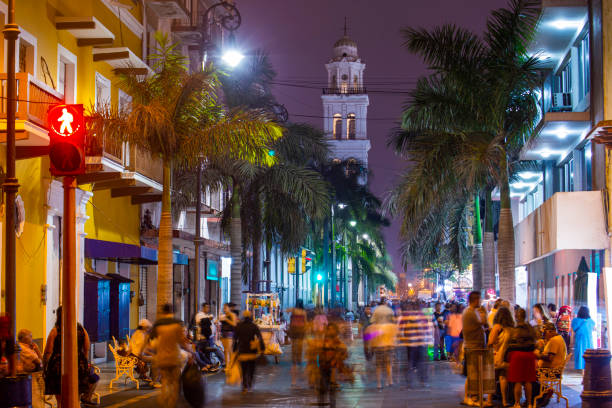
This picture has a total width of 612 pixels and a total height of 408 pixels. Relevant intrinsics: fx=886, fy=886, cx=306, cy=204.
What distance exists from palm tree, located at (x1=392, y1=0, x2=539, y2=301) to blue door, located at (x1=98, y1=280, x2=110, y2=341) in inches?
350

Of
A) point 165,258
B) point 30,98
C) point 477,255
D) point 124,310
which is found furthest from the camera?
point 477,255

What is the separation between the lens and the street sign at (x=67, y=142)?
12406 mm

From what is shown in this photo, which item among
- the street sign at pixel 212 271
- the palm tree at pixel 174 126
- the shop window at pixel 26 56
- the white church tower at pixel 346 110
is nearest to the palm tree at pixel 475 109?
the palm tree at pixel 174 126

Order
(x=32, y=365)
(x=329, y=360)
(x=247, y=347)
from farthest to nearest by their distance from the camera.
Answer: (x=247, y=347) < (x=32, y=365) < (x=329, y=360)

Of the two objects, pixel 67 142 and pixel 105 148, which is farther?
pixel 105 148

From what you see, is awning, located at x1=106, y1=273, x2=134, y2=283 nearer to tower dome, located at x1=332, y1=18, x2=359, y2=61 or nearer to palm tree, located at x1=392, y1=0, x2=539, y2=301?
palm tree, located at x1=392, y1=0, x2=539, y2=301

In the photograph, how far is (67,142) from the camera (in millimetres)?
12453

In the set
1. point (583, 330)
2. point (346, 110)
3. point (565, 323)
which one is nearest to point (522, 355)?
point (583, 330)

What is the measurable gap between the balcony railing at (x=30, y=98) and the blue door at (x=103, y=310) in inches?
282

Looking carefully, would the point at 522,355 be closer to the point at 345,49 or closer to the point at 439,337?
the point at 439,337

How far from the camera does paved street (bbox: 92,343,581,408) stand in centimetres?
1695

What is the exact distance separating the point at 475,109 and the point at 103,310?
39.4 feet

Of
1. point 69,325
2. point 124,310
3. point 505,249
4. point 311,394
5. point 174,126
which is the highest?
point 174,126

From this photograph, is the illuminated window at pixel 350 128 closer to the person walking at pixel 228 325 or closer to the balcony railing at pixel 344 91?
the balcony railing at pixel 344 91
